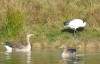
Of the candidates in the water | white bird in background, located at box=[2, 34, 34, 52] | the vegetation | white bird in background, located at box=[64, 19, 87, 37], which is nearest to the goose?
the water

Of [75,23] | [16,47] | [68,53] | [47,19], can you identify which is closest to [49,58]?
[68,53]

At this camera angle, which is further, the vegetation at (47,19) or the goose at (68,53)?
the vegetation at (47,19)

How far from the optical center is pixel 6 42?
27.7 meters

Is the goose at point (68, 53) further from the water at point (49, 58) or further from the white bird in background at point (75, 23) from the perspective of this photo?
the white bird in background at point (75, 23)

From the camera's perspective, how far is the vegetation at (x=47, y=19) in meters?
29.7

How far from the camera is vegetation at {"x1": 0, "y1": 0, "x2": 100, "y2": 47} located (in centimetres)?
2967

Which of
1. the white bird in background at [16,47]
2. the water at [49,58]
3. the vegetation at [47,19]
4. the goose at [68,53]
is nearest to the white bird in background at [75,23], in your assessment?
the vegetation at [47,19]

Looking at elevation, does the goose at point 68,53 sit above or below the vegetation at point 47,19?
below

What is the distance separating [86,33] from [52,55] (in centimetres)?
713

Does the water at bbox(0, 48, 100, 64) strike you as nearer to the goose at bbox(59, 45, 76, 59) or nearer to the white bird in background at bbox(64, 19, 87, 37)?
the goose at bbox(59, 45, 76, 59)

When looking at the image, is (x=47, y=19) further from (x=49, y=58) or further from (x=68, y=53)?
(x=49, y=58)

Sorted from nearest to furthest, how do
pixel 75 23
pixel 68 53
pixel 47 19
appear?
1. pixel 68 53
2. pixel 75 23
3. pixel 47 19

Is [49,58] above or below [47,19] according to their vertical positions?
below

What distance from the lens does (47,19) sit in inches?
1236
